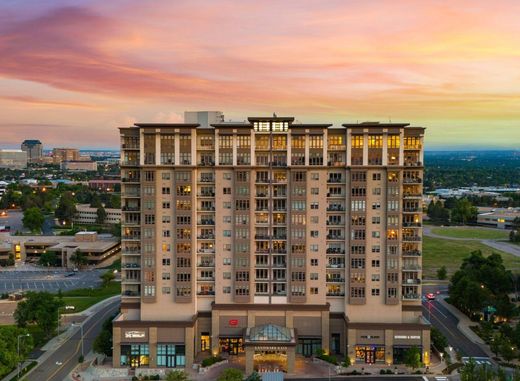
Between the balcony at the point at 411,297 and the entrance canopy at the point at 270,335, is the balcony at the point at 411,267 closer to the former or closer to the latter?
the balcony at the point at 411,297

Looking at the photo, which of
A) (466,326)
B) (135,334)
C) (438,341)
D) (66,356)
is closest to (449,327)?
(466,326)

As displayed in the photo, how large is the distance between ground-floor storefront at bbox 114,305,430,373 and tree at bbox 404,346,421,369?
9.13 ft

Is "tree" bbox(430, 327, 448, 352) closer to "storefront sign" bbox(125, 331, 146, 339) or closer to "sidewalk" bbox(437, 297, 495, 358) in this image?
"sidewalk" bbox(437, 297, 495, 358)

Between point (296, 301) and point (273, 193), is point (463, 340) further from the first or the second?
point (273, 193)

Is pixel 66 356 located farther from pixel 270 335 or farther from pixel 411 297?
pixel 411 297

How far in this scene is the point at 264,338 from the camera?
93750mm

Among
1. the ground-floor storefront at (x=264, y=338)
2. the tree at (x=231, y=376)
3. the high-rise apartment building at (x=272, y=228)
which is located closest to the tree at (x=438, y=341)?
the high-rise apartment building at (x=272, y=228)

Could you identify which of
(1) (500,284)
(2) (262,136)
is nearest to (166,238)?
(2) (262,136)

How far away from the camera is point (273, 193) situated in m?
102

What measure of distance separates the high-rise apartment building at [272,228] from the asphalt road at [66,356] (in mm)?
11108

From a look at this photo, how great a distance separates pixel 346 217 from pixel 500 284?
51.0 meters

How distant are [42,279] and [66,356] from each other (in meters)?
69.5

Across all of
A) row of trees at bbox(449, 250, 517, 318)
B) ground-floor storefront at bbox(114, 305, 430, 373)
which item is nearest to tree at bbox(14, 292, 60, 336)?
ground-floor storefront at bbox(114, 305, 430, 373)

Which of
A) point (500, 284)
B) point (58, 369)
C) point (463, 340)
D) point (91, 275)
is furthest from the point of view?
point (91, 275)
